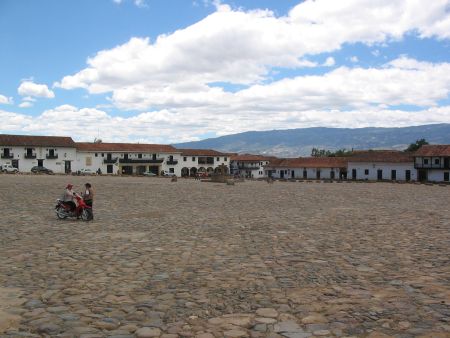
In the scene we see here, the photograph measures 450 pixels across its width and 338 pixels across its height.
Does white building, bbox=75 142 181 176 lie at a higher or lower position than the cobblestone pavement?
higher

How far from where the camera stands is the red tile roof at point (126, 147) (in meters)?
79.5

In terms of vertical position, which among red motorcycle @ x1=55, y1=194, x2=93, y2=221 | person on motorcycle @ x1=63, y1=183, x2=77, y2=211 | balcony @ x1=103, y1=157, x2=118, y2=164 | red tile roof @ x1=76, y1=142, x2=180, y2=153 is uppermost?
red tile roof @ x1=76, y1=142, x2=180, y2=153

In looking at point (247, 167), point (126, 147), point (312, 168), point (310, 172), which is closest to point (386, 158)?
point (312, 168)

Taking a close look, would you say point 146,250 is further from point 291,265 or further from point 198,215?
point 198,215

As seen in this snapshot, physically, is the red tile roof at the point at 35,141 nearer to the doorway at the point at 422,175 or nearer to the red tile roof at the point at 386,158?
the red tile roof at the point at 386,158

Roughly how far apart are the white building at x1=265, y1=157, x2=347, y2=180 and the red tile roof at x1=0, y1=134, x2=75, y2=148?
1619 inches

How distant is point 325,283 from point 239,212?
36.4 feet

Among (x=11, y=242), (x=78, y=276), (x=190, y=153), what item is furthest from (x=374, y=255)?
(x=190, y=153)

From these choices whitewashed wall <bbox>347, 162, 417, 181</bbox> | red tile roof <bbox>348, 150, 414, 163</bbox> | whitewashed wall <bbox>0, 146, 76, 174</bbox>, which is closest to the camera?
whitewashed wall <bbox>0, 146, 76, 174</bbox>

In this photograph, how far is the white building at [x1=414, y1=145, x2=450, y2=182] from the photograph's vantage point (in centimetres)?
7162

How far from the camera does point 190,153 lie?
89875 mm

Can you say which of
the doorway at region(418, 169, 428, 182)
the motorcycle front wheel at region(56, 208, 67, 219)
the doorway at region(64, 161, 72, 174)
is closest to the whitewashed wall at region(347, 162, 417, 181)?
the doorway at region(418, 169, 428, 182)

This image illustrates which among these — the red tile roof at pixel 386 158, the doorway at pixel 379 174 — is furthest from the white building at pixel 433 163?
the doorway at pixel 379 174

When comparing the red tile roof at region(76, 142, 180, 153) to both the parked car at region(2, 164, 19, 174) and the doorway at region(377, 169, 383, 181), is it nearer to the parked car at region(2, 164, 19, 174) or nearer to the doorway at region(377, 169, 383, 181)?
the parked car at region(2, 164, 19, 174)
